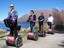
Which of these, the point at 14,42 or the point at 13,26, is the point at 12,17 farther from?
the point at 14,42

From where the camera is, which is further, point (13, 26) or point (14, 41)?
point (14, 41)

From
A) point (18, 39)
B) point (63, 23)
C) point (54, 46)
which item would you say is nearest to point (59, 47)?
point (54, 46)

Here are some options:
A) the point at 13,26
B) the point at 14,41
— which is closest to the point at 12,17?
the point at 13,26

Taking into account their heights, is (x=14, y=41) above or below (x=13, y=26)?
below

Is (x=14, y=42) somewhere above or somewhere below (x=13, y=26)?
below

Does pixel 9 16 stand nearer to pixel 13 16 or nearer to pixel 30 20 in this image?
pixel 13 16

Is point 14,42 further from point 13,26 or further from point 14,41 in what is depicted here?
point 13,26

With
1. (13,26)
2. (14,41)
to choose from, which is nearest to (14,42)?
(14,41)

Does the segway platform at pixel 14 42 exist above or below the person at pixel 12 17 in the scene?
below

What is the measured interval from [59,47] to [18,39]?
→ 232cm

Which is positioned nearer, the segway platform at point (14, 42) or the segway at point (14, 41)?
the segway at point (14, 41)

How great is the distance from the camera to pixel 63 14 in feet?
102

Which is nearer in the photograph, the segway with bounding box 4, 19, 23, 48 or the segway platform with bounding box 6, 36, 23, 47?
the segway with bounding box 4, 19, 23, 48

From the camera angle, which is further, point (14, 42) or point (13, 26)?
point (14, 42)
